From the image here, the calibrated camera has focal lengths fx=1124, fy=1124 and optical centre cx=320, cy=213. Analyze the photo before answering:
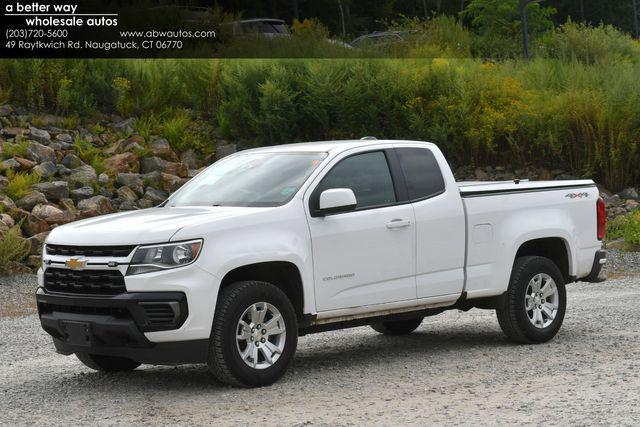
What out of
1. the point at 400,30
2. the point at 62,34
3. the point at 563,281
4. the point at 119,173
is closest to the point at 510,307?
the point at 563,281

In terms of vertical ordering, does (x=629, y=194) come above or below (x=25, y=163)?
below

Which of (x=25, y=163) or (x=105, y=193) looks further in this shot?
(x=105, y=193)

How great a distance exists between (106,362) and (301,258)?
1.93 metres

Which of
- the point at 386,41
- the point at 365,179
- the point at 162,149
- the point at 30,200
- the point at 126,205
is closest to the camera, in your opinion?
the point at 365,179

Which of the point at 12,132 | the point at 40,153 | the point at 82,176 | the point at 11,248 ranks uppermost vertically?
the point at 12,132

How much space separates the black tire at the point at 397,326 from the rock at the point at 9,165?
9538 millimetres

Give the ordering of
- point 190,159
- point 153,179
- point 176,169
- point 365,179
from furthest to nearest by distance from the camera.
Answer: point 190,159
point 176,169
point 153,179
point 365,179

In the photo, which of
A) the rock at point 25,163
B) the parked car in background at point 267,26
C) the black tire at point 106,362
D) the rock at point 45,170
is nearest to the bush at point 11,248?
the rock at point 45,170

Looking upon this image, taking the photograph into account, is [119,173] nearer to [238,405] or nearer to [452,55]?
[452,55]

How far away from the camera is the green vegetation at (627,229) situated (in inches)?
757

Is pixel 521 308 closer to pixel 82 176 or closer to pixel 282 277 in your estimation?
pixel 282 277

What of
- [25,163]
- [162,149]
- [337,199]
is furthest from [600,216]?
[162,149]

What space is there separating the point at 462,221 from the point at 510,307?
0.99 meters

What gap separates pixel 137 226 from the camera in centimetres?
815
